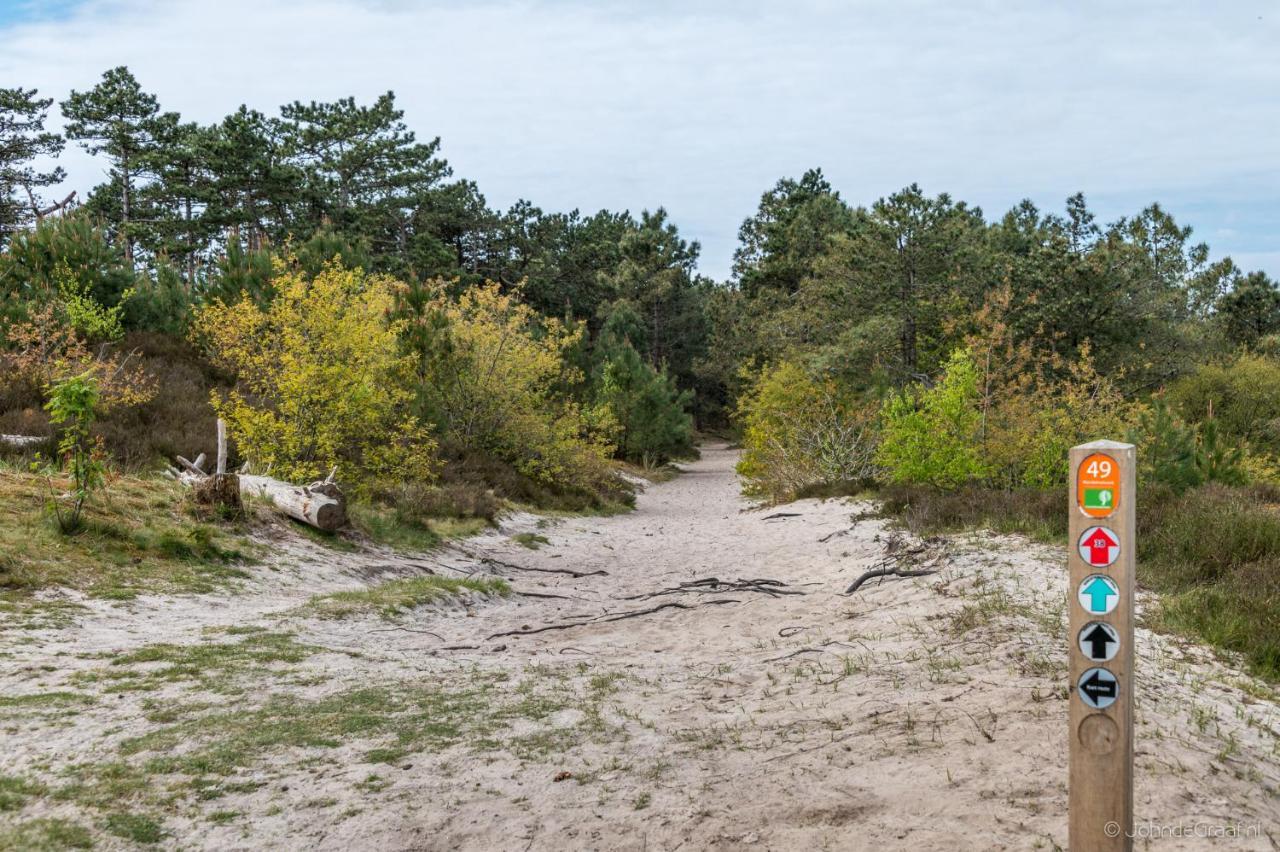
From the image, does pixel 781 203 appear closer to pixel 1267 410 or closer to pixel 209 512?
pixel 1267 410

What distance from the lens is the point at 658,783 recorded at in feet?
16.9

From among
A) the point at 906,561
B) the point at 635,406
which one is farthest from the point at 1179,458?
the point at 635,406

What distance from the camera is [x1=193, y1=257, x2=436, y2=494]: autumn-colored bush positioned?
16.3m

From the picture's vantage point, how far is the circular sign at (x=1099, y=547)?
364cm

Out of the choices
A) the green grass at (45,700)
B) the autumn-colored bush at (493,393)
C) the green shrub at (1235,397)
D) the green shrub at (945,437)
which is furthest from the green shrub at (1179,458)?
the green shrub at (1235,397)

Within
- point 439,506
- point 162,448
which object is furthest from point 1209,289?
point 162,448

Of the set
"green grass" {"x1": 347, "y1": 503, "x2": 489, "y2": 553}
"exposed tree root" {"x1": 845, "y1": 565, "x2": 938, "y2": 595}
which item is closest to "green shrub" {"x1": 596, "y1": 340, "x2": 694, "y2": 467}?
"green grass" {"x1": 347, "y1": 503, "x2": 489, "y2": 553}

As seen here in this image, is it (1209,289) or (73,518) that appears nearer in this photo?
(73,518)

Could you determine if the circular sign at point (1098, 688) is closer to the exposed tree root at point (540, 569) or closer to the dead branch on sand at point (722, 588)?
the dead branch on sand at point (722, 588)

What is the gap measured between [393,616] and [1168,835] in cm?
815

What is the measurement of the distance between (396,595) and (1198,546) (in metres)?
8.88

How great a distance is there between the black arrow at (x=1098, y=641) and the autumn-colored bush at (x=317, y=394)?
13.7 meters

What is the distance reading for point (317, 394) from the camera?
1634 centimetres

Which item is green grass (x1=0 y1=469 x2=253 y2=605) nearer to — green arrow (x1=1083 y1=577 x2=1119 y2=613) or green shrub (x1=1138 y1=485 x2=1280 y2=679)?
green arrow (x1=1083 y1=577 x2=1119 y2=613)
